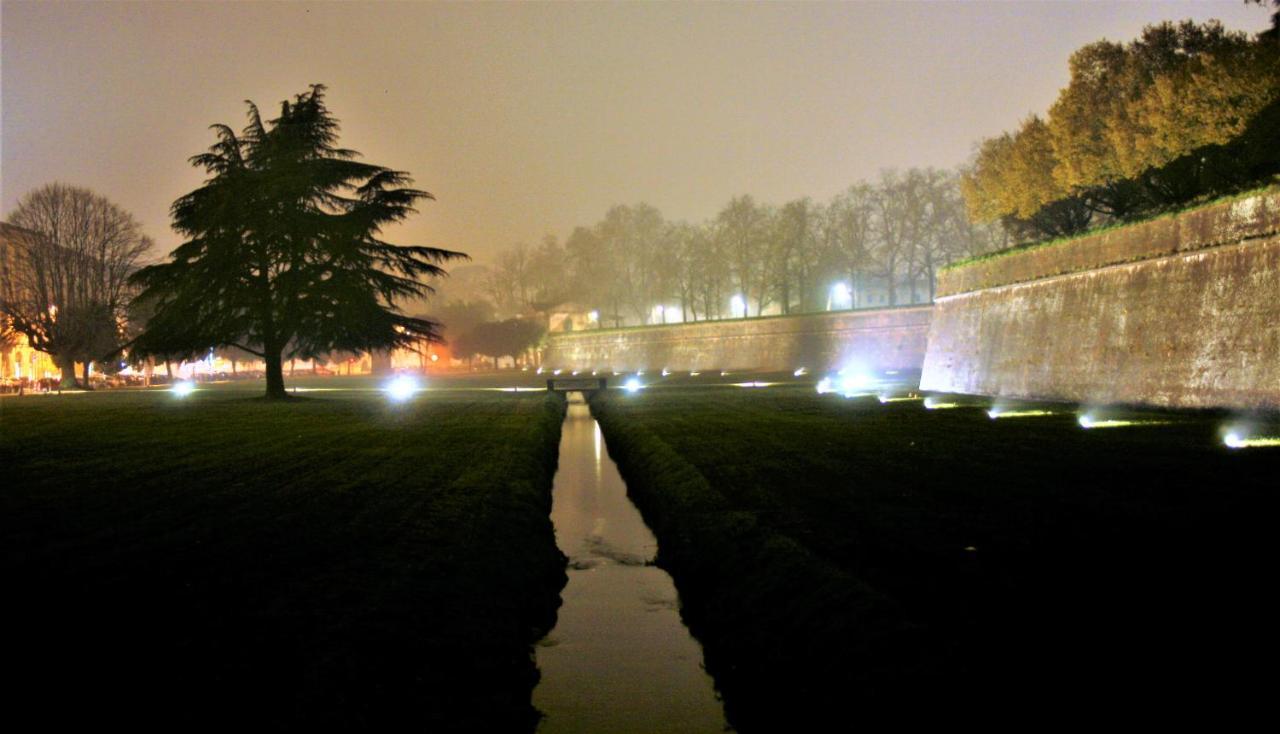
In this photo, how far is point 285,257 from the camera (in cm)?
3984

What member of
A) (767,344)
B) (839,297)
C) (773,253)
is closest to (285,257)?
(767,344)

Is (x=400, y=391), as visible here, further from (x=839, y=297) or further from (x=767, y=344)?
(x=839, y=297)

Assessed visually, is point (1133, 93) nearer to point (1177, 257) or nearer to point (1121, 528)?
point (1177, 257)

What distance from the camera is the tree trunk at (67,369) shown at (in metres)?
57.4

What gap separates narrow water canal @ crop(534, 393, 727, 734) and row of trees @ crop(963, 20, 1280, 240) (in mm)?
16264

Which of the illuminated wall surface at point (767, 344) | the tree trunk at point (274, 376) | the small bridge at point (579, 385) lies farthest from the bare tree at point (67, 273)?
the illuminated wall surface at point (767, 344)

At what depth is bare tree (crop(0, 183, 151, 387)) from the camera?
56.4 meters

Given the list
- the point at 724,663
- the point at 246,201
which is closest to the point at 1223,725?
the point at 724,663

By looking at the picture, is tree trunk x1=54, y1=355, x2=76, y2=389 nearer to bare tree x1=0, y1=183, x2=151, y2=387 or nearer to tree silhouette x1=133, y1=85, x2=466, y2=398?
bare tree x1=0, y1=183, x2=151, y2=387

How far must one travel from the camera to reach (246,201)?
39.2m

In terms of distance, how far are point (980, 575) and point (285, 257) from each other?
36437 mm

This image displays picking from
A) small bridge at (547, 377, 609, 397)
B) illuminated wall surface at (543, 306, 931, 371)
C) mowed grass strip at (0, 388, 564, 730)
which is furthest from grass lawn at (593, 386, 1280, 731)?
illuminated wall surface at (543, 306, 931, 371)

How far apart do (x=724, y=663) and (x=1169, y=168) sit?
30906 millimetres

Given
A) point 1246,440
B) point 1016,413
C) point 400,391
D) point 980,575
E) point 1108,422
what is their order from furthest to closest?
point 400,391, point 1016,413, point 1108,422, point 1246,440, point 980,575
